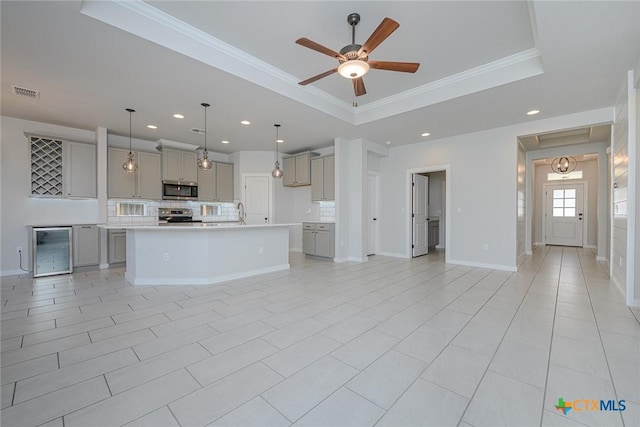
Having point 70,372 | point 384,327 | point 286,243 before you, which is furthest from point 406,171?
point 70,372

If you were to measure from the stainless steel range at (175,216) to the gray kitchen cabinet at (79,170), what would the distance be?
131 centimetres

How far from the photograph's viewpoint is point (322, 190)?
6.45 m

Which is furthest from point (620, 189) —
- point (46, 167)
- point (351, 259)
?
point (46, 167)

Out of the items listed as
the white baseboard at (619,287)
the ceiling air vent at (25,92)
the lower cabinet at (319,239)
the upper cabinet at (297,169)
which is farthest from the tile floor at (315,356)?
the upper cabinet at (297,169)

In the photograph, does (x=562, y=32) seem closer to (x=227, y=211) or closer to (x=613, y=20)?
(x=613, y=20)

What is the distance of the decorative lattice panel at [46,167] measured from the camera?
4.84 metres

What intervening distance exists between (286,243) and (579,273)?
5340 millimetres

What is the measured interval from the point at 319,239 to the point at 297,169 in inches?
80.7

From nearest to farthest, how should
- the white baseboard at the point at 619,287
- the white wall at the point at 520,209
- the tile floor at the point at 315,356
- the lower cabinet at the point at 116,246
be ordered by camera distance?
the tile floor at the point at 315,356
the white baseboard at the point at 619,287
the white wall at the point at 520,209
the lower cabinet at the point at 116,246

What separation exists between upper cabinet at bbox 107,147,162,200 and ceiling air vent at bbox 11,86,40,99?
5.62ft

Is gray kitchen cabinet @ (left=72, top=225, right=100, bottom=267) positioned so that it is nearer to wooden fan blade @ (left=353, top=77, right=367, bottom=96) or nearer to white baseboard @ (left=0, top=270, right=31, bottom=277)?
white baseboard @ (left=0, top=270, right=31, bottom=277)

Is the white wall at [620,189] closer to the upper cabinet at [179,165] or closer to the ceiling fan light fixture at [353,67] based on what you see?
the ceiling fan light fixture at [353,67]

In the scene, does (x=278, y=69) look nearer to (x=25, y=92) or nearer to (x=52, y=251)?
(x=25, y=92)

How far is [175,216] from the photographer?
6.42 m
